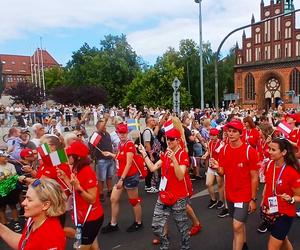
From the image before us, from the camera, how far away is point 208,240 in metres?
5.94

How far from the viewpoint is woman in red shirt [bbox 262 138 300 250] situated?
4152mm

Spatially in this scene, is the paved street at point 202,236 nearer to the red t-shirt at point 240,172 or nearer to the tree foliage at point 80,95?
the red t-shirt at point 240,172

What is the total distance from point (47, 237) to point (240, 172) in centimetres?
272

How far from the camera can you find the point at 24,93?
3819cm

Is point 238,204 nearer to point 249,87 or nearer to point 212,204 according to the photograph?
point 212,204

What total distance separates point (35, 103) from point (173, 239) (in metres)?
34.9

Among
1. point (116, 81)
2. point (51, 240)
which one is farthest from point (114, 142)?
point (116, 81)

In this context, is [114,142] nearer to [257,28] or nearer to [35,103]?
[35,103]


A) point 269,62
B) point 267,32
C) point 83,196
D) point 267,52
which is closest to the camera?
point 83,196

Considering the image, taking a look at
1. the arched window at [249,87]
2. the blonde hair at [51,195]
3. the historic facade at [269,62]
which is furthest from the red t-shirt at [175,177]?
the arched window at [249,87]

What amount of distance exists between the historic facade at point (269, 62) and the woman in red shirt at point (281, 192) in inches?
2263

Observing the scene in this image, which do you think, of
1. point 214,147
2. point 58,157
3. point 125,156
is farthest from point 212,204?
point 58,157

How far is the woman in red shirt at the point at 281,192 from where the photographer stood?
415cm

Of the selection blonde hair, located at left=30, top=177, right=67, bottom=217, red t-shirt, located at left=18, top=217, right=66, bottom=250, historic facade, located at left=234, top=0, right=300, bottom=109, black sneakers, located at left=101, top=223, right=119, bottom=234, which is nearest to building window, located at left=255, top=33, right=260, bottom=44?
historic facade, located at left=234, top=0, right=300, bottom=109
